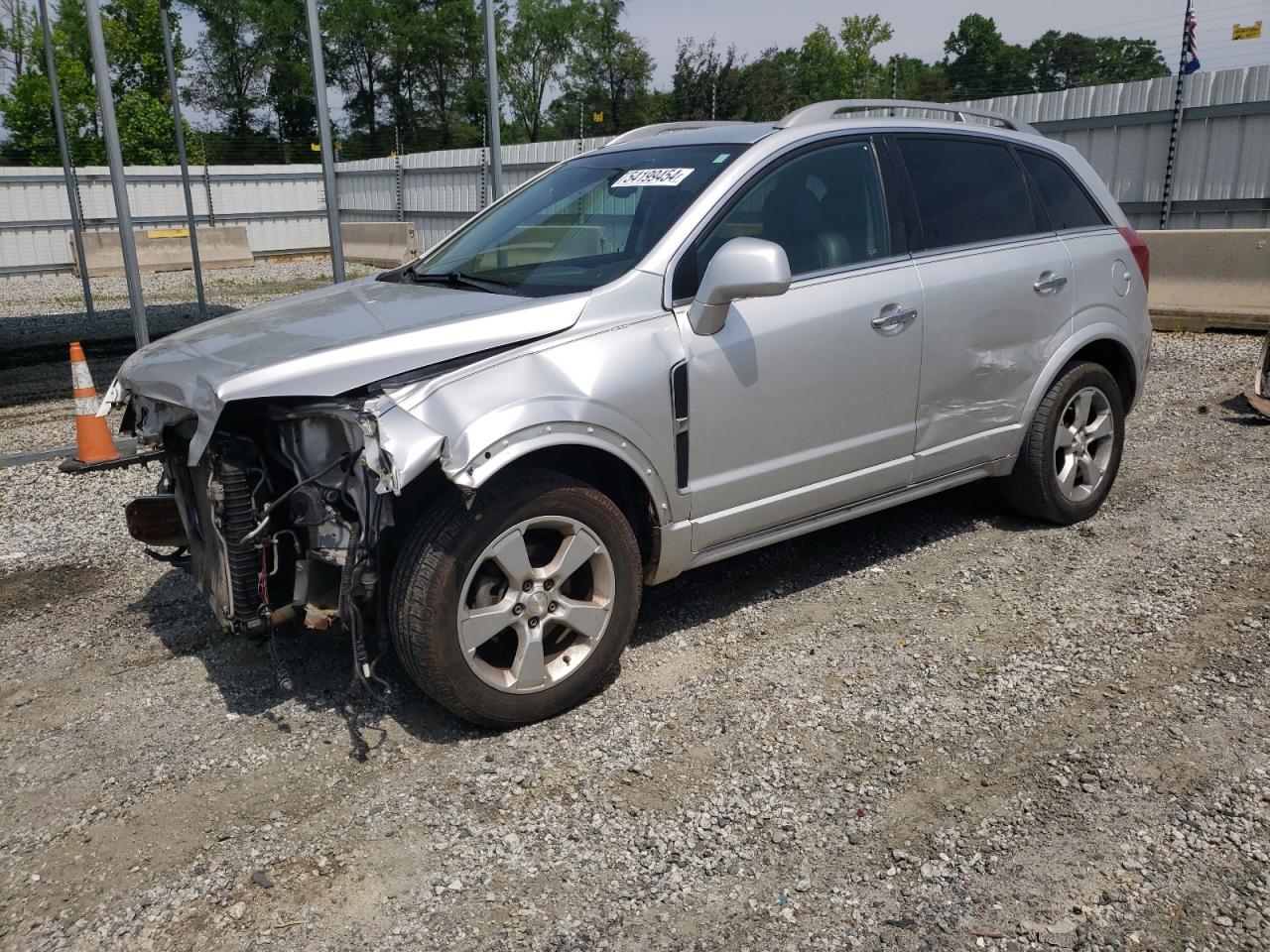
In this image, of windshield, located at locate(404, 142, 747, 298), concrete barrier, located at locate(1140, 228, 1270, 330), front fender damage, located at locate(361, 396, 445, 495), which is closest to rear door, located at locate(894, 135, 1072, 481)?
windshield, located at locate(404, 142, 747, 298)

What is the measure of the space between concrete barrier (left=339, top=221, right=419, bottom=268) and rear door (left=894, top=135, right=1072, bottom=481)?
738 inches

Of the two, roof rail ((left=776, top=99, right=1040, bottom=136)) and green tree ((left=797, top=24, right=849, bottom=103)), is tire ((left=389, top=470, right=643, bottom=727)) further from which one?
green tree ((left=797, top=24, right=849, bottom=103))

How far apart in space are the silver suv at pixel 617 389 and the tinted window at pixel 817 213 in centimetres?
1

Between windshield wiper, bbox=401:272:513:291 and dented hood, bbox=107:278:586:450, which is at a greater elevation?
windshield wiper, bbox=401:272:513:291

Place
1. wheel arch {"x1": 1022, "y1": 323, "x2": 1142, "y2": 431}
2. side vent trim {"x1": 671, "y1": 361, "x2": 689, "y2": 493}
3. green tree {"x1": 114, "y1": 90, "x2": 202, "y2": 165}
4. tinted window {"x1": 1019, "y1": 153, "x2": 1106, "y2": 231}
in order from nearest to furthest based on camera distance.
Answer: side vent trim {"x1": 671, "y1": 361, "x2": 689, "y2": 493}, wheel arch {"x1": 1022, "y1": 323, "x2": 1142, "y2": 431}, tinted window {"x1": 1019, "y1": 153, "x2": 1106, "y2": 231}, green tree {"x1": 114, "y1": 90, "x2": 202, "y2": 165}

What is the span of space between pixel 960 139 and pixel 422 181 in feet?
67.2

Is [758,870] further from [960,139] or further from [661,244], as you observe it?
[960,139]

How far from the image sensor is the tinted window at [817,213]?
3980mm

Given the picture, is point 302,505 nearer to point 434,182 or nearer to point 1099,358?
point 1099,358

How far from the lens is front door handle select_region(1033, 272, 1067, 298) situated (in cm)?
479

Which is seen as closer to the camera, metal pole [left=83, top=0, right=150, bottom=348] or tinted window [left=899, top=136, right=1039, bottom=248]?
tinted window [left=899, top=136, right=1039, bottom=248]

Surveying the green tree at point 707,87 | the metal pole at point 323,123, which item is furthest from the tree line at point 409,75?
the metal pole at point 323,123

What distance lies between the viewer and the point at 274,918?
2.68m

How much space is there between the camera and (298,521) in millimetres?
3350
